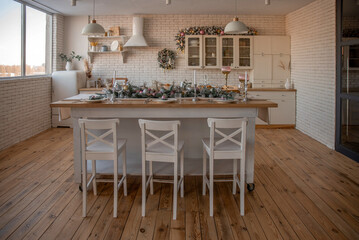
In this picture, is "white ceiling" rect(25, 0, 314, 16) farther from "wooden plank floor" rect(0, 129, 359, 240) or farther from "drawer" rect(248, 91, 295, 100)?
"wooden plank floor" rect(0, 129, 359, 240)

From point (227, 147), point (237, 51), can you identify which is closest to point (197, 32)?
point (237, 51)

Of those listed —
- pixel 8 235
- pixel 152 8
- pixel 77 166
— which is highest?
A: pixel 152 8

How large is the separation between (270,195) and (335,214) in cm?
71

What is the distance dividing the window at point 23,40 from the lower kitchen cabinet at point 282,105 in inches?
200

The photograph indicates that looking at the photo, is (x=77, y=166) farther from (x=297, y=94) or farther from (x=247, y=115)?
(x=297, y=94)

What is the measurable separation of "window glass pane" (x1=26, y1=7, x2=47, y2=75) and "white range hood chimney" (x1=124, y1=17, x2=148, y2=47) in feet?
6.44

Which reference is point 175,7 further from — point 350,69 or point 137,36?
point 350,69

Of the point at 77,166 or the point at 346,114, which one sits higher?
the point at 346,114

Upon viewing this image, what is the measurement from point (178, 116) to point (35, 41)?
4918 millimetres

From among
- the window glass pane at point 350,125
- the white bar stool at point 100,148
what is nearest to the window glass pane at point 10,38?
the white bar stool at point 100,148

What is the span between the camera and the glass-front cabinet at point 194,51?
784cm

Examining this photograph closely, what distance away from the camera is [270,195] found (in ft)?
11.8

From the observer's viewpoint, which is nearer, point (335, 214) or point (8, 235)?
point (8, 235)

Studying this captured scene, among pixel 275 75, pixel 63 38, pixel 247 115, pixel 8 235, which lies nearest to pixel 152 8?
pixel 63 38
